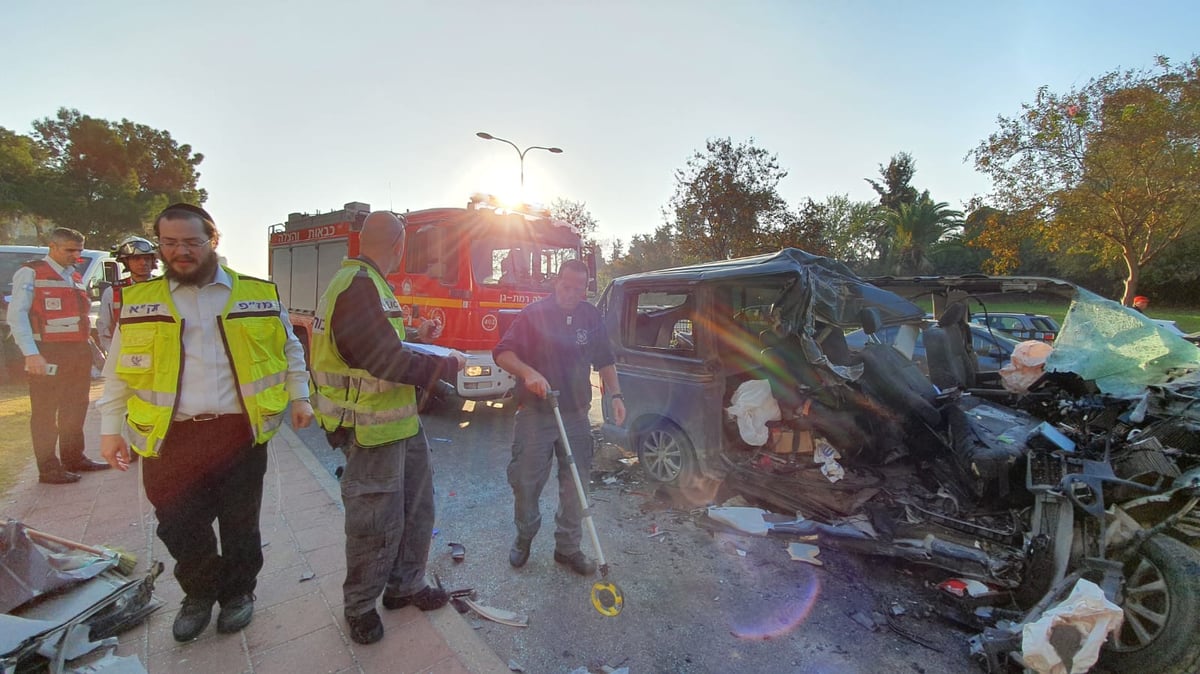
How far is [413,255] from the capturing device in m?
6.50

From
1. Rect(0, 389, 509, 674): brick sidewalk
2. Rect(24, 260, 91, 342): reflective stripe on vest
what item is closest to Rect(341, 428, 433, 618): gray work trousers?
Rect(0, 389, 509, 674): brick sidewalk

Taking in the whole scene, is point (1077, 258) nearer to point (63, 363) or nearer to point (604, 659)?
point (604, 659)

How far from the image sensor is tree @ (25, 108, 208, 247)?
22.3 m

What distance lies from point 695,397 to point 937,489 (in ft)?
5.51

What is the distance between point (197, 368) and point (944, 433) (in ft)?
13.9

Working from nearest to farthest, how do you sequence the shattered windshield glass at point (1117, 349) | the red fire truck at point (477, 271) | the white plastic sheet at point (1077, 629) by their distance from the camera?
the white plastic sheet at point (1077, 629)
the shattered windshield glass at point (1117, 349)
the red fire truck at point (477, 271)

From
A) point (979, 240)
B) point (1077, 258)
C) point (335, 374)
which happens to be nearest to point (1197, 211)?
point (979, 240)

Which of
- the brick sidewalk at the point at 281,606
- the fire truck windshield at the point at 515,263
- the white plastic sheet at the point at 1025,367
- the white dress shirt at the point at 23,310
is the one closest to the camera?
the brick sidewalk at the point at 281,606

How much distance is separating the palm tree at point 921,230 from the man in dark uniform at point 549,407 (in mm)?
39493

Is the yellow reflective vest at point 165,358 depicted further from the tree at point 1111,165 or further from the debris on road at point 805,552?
the tree at point 1111,165

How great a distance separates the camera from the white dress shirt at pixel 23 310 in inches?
145

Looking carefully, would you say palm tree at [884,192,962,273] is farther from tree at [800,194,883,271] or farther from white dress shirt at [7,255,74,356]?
white dress shirt at [7,255,74,356]

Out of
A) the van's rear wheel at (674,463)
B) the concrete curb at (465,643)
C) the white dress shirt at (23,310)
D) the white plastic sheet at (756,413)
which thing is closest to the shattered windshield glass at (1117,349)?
the white plastic sheet at (756,413)

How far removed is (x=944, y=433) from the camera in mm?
3436
